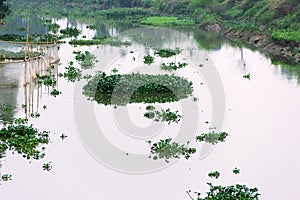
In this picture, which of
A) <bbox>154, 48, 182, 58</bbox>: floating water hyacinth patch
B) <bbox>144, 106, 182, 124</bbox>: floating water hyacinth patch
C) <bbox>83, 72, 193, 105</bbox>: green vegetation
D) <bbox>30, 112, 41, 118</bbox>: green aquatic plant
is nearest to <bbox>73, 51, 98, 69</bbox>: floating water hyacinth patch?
<bbox>154, 48, 182, 58</bbox>: floating water hyacinth patch

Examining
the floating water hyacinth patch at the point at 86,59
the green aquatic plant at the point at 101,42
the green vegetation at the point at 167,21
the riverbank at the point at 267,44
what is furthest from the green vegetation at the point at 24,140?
the green vegetation at the point at 167,21

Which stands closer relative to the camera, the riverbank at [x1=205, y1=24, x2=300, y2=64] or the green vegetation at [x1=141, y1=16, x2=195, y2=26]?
the riverbank at [x1=205, y1=24, x2=300, y2=64]

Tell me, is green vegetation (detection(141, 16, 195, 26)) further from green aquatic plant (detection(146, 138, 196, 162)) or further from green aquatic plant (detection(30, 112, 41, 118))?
green aquatic plant (detection(146, 138, 196, 162))

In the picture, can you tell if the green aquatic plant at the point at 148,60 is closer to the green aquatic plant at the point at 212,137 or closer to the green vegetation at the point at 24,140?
the green aquatic plant at the point at 212,137

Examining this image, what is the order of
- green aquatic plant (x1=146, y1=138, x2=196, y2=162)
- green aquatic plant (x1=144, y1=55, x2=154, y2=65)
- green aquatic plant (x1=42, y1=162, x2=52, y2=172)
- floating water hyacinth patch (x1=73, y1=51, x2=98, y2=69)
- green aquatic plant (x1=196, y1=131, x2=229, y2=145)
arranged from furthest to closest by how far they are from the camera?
green aquatic plant (x1=144, y1=55, x2=154, y2=65) < floating water hyacinth patch (x1=73, y1=51, x2=98, y2=69) < green aquatic plant (x1=196, y1=131, x2=229, y2=145) < green aquatic plant (x1=146, y1=138, x2=196, y2=162) < green aquatic plant (x1=42, y1=162, x2=52, y2=172)

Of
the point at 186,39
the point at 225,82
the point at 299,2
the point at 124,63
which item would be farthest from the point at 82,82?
the point at 299,2

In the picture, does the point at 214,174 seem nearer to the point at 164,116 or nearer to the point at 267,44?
the point at 164,116
